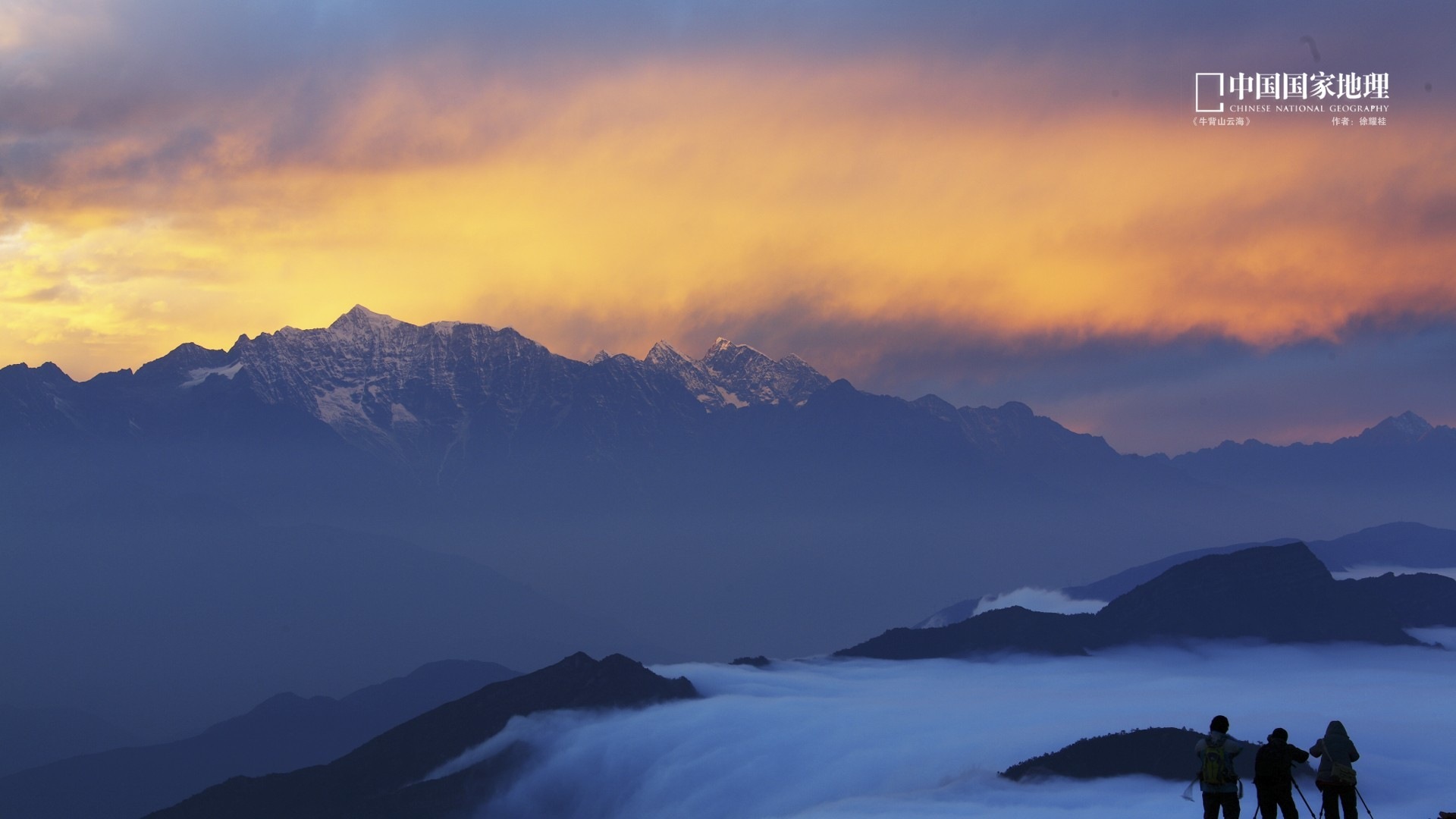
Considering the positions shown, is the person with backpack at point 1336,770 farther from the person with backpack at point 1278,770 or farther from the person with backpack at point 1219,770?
the person with backpack at point 1219,770

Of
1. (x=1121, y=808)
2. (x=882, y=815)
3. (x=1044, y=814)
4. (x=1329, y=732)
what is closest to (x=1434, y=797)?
(x=1121, y=808)

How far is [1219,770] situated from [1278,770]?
2.07 m

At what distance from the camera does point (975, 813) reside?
628 feet

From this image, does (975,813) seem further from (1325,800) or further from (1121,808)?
(1325,800)

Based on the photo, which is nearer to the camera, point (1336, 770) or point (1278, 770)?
point (1278, 770)

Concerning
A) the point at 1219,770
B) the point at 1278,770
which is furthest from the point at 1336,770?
the point at 1219,770

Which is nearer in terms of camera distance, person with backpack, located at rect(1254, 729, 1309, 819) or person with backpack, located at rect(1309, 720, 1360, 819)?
person with backpack, located at rect(1254, 729, 1309, 819)

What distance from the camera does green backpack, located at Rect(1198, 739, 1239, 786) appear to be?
174 ft

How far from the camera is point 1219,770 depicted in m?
53.0

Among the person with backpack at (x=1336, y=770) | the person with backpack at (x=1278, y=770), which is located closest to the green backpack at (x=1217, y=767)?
the person with backpack at (x=1278, y=770)

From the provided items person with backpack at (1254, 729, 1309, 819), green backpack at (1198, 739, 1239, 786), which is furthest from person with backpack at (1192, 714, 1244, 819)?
person with backpack at (1254, 729, 1309, 819)

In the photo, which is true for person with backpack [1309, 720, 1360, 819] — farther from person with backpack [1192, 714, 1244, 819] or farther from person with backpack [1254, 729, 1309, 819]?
person with backpack [1192, 714, 1244, 819]

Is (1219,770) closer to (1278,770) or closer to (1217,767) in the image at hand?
(1217,767)

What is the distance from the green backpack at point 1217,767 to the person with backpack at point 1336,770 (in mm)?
3098
